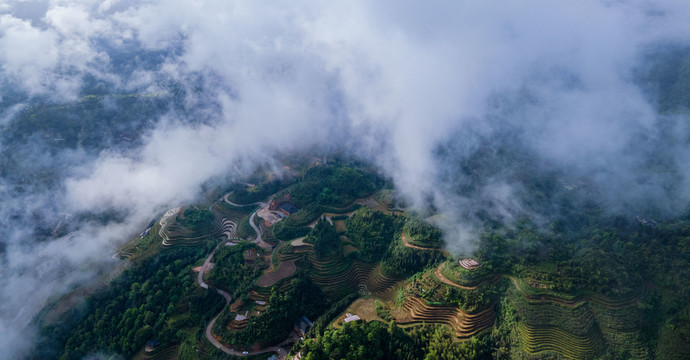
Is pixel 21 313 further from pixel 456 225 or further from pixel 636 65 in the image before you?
pixel 636 65

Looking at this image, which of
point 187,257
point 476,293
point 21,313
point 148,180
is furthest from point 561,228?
point 21,313

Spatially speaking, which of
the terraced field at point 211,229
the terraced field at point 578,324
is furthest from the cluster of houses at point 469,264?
the terraced field at point 211,229

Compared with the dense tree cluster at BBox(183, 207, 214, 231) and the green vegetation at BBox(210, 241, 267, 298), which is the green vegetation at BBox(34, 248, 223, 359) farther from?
the dense tree cluster at BBox(183, 207, 214, 231)

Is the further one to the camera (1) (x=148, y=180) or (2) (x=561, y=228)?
(1) (x=148, y=180)

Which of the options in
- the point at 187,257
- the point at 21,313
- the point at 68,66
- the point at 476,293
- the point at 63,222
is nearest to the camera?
the point at 476,293

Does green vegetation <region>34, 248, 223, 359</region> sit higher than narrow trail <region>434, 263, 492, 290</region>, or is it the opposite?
narrow trail <region>434, 263, 492, 290</region>

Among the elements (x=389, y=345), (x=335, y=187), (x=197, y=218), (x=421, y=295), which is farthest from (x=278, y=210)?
(x=389, y=345)

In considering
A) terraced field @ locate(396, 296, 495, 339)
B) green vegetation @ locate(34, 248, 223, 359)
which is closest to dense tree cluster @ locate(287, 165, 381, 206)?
green vegetation @ locate(34, 248, 223, 359)

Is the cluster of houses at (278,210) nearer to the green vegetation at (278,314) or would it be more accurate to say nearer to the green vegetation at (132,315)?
the green vegetation at (132,315)

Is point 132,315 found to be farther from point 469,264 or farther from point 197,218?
point 469,264
